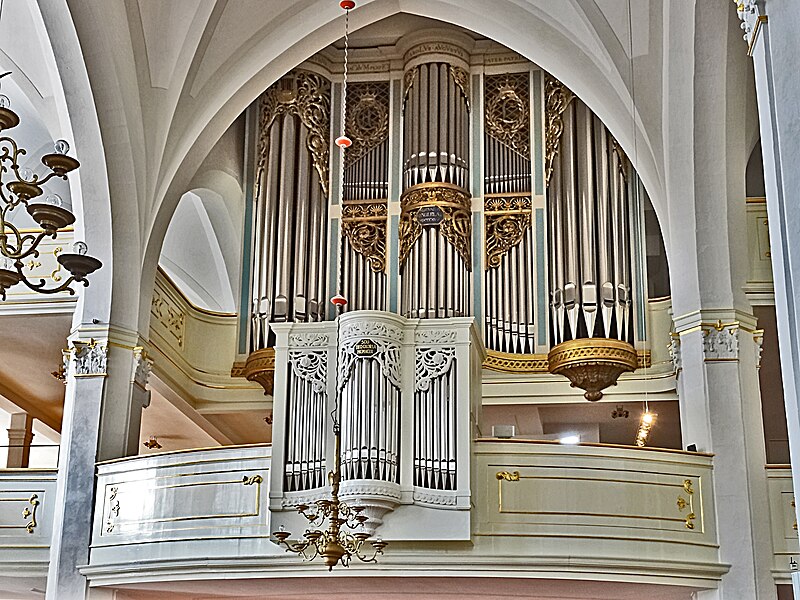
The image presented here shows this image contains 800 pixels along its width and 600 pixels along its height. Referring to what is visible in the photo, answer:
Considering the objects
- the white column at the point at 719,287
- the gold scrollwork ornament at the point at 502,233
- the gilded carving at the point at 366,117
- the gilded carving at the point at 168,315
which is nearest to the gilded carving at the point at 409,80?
the gilded carving at the point at 366,117

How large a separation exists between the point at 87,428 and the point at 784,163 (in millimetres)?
8155

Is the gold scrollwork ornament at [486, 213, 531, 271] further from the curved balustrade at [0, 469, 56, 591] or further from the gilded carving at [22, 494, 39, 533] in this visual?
the gilded carving at [22, 494, 39, 533]

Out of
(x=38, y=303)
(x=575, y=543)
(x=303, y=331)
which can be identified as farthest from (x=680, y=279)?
(x=38, y=303)

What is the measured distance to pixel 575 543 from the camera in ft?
35.3

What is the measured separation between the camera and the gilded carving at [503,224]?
14.3m

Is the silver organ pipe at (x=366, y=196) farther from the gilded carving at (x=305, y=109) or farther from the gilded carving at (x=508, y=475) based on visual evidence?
the gilded carving at (x=508, y=475)

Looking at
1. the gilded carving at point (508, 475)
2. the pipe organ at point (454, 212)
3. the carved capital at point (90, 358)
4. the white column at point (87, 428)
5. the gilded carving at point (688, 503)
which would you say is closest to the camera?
the gilded carving at point (508, 475)

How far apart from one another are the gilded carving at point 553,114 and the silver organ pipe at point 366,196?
6.46 feet

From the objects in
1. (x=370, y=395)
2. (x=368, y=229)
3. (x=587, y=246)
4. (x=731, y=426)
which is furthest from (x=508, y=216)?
(x=370, y=395)

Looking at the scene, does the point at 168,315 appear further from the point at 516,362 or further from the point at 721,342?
the point at 721,342

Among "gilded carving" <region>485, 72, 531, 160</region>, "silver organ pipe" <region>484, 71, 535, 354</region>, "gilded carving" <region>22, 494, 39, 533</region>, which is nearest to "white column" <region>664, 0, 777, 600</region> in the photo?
"silver organ pipe" <region>484, 71, 535, 354</region>

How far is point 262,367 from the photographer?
46.2ft

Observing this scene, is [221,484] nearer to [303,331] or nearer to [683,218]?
[303,331]

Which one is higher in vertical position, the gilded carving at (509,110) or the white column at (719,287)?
the gilded carving at (509,110)
